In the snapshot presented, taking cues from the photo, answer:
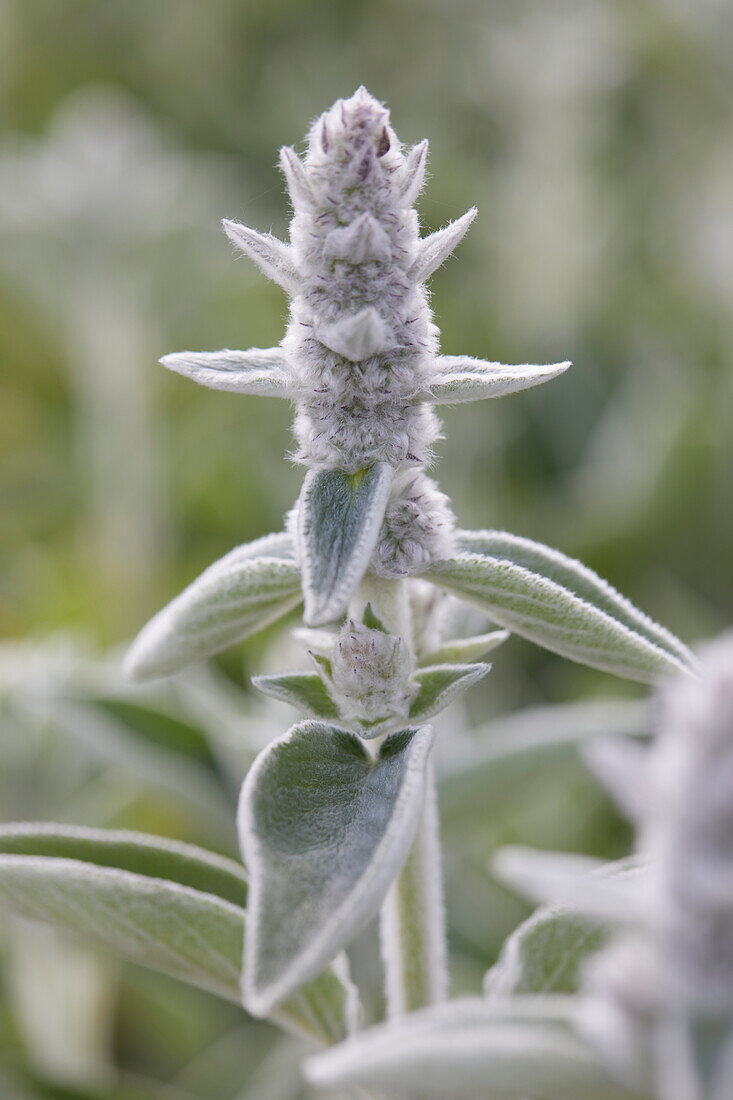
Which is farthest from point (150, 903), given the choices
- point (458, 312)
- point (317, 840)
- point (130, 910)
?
point (458, 312)

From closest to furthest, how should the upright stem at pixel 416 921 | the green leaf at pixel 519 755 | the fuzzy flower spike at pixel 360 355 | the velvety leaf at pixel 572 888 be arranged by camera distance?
the velvety leaf at pixel 572 888 → the fuzzy flower spike at pixel 360 355 → the upright stem at pixel 416 921 → the green leaf at pixel 519 755

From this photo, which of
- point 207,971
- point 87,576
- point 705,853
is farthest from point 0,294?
point 705,853

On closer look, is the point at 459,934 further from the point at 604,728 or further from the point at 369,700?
the point at 369,700

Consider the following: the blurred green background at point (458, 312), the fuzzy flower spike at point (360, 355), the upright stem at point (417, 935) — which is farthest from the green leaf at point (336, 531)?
the blurred green background at point (458, 312)

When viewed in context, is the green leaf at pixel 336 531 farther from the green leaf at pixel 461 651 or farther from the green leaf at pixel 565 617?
the green leaf at pixel 461 651

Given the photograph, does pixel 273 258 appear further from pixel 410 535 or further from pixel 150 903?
pixel 150 903

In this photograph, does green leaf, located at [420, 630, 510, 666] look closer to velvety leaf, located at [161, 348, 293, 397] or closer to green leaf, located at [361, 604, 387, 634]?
green leaf, located at [361, 604, 387, 634]

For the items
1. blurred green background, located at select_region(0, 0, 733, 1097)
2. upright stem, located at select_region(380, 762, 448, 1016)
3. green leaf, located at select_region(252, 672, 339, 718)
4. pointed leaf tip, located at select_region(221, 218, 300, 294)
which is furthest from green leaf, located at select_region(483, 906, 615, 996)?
blurred green background, located at select_region(0, 0, 733, 1097)
